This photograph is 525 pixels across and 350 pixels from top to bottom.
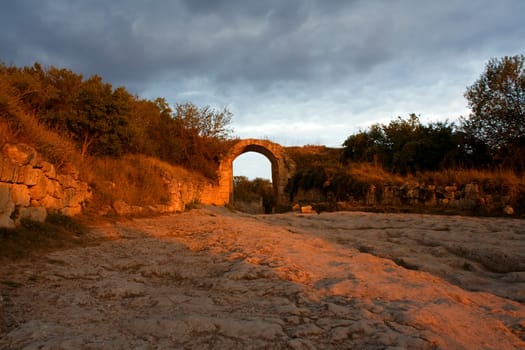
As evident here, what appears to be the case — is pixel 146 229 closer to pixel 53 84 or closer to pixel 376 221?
pixel 376 221

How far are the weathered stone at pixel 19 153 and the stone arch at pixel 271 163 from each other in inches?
585

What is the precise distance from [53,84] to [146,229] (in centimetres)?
729

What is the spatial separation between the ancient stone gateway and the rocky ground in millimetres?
14673

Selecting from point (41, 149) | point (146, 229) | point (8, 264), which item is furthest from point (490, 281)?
point (41, 149)

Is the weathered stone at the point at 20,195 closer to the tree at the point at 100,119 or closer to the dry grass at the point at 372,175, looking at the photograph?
the tree at the point at 100,119

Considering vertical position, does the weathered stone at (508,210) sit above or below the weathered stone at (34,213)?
below

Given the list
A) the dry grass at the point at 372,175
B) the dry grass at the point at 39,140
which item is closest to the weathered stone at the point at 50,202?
the dry grass at the point at 39,140

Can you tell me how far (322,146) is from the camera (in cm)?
2839

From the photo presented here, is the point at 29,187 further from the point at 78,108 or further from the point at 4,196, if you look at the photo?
the point at 78,108

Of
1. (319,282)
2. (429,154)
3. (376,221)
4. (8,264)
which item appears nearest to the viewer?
(319,282)

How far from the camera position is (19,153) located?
5.62 m

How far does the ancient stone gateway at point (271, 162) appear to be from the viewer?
68.1 feet

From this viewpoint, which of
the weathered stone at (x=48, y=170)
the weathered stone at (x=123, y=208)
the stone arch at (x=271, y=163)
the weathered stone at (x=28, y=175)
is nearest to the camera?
the weathered stone at (x=28, y=175)

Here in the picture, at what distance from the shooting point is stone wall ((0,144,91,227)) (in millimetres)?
5180
